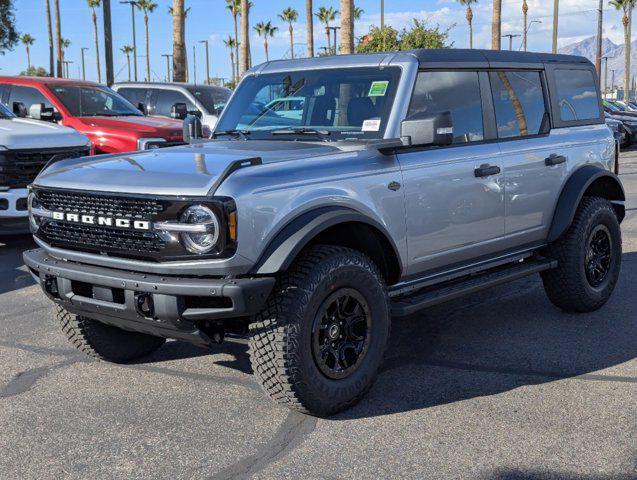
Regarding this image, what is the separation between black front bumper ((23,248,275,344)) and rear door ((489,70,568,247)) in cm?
233

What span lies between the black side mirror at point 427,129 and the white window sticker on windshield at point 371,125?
188 mm

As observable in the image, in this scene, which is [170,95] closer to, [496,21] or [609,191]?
[609,191]

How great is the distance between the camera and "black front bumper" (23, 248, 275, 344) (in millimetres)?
3734

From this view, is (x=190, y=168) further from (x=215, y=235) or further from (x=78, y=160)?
(x=78, y=160)

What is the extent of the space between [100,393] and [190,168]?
1.45 meters

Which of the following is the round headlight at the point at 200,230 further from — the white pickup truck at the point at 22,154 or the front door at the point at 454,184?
the white pickup truck at the point at 22,154

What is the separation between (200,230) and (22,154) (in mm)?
5997

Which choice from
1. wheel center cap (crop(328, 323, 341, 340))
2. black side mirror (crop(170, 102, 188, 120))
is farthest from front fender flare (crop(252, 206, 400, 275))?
black side mirror (crop(170, 102, 188, 120))

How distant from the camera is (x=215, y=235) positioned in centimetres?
375

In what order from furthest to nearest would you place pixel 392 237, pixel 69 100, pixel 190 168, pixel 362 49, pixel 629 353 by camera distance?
pixel 362 49 → pixel 69 100 → pixel 629 353 → pixel 392 237 → pixel 190 168

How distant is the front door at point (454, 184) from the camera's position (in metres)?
4.75

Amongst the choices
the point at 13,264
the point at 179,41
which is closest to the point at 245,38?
the point at 179,41

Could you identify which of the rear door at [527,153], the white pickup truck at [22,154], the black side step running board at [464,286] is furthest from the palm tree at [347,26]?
the black side step running board at [464,286]

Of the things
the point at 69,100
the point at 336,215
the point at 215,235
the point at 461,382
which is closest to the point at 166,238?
the point at 215,235
